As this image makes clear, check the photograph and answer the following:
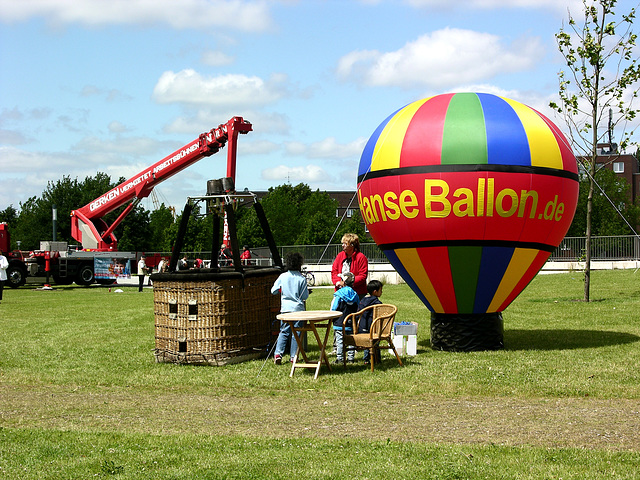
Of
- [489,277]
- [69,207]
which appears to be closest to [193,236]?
[69,207]

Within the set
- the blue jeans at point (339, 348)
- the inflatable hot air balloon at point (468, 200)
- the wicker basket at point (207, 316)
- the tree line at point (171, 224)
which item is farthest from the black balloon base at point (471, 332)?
the tree line at point (171, 224)

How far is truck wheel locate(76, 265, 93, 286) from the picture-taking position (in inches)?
1353

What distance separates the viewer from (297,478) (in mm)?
5387

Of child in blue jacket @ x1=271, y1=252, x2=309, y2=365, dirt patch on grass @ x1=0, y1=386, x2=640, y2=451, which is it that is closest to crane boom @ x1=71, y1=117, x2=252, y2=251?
child in blue jacket @ x1=271, y1=252, x2=309, y2=365

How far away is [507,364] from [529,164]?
2929 mm

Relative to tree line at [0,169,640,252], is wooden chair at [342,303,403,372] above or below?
below

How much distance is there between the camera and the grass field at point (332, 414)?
5.70 metres

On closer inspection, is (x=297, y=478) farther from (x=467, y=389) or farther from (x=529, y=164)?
(x=529, y=164)

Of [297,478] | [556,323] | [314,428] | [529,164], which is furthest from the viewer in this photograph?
[556,323]

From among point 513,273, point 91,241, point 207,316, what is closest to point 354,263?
point 207,316

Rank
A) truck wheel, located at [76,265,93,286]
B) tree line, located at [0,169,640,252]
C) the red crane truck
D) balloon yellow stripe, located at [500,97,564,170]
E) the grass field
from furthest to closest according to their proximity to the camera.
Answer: tree line, located at [0,169,640,252] → truck wheel, located at [76,265,93,286] → the red crane truck → balloon yellow stripe, located at [500,97,564,170] → the grass field

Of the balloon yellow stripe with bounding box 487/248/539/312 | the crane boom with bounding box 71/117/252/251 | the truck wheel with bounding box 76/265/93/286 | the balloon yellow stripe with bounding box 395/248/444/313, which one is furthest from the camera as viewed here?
the truck wheel with bounding box 76/265/93/286

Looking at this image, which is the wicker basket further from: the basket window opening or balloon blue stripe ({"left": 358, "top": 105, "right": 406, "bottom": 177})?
balloon blue stripe ({"left": 358, "top": 105, "right": 406, "bottom": 177})

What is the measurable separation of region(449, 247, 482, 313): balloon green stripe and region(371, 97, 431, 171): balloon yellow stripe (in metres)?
1.62
